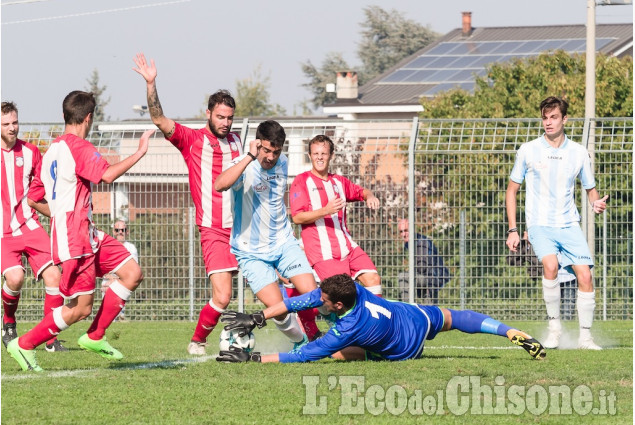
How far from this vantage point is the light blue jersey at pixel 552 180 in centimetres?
1182

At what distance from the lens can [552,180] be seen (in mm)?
11867

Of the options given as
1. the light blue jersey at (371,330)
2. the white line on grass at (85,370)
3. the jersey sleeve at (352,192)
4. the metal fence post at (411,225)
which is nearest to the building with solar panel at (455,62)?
the metal fence post at (411,225)

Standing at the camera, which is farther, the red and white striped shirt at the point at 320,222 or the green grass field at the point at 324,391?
the red and white striped shirt at the point at 320,222

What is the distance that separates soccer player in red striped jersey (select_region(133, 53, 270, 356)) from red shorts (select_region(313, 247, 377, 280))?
2.97 feet

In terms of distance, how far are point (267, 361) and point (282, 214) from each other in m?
1.57

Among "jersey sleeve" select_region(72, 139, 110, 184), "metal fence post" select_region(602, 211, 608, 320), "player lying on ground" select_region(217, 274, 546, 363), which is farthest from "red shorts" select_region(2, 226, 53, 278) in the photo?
"metal fence post" select_region(602, 211, 608, 320)

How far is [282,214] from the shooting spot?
35.1 ft

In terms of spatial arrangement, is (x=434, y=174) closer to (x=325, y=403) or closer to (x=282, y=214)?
(x=282, y=214)

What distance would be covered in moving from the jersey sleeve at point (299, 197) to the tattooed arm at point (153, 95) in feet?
4.63

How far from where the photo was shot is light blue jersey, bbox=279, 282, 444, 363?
947 centimetres

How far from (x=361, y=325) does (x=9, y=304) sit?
174 inches

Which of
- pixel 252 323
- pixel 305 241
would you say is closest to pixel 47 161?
pixel 252 323

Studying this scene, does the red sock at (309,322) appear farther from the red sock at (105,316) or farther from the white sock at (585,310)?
the white sock at (585,310)

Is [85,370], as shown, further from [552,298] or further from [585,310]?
[585,310]
